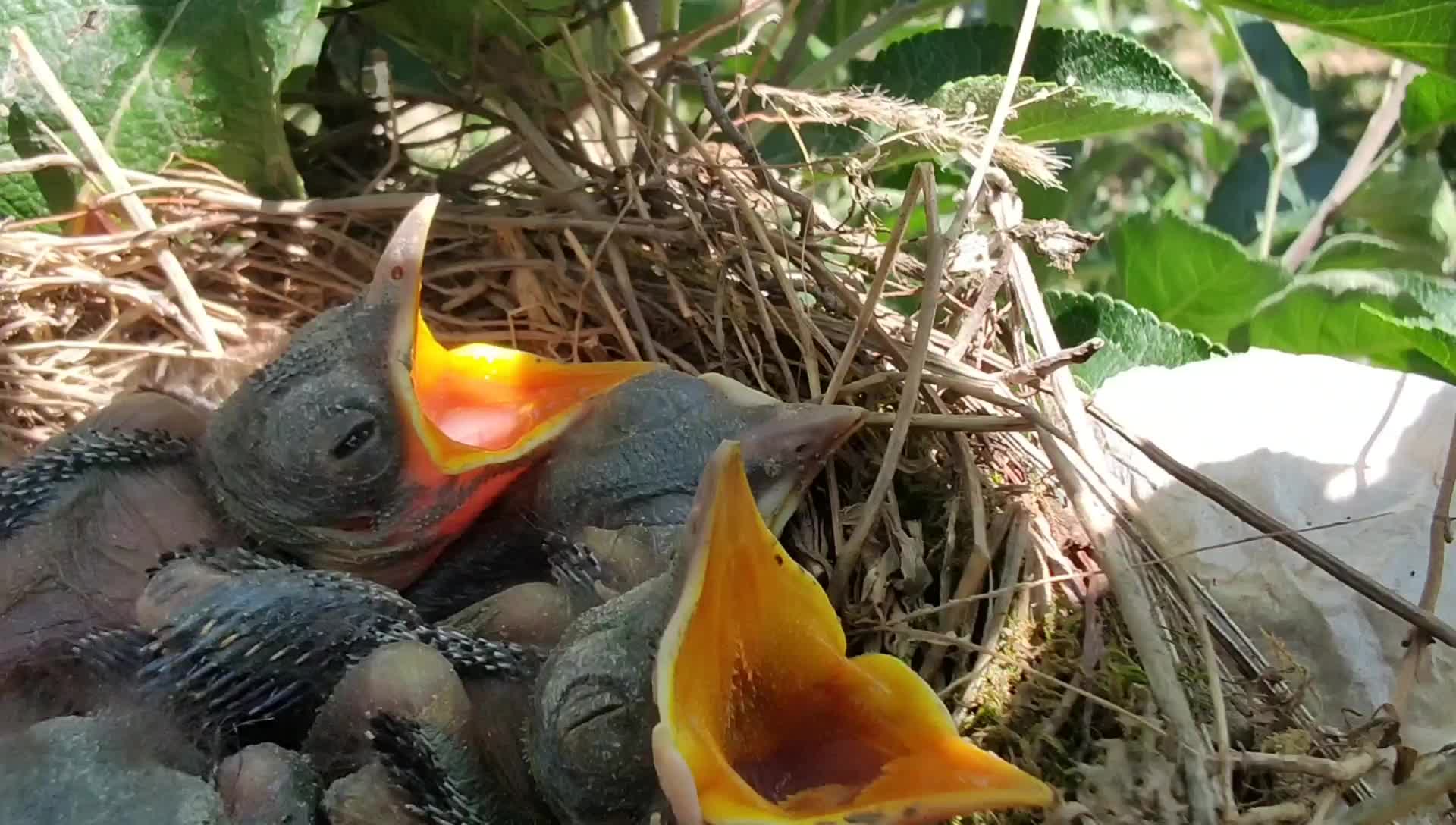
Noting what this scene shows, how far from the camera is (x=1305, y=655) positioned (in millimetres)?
808

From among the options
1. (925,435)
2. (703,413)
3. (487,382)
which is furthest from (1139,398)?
(487,382)

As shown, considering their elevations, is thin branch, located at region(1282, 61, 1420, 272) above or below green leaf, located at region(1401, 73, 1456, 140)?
below

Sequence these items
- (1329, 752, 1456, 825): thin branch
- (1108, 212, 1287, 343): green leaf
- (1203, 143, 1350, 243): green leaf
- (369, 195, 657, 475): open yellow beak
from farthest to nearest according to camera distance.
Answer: (1203, 143, 1350, 243): green leaf < (1108, 212, 1287, 343): green leaf < (369, 195, 657, 475): open yellow beak < (1329, 752, 1456, 825): thin branch

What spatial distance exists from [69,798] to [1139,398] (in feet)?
2.68

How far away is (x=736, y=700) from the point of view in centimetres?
59

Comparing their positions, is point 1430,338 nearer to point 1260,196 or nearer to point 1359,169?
point 1359,169

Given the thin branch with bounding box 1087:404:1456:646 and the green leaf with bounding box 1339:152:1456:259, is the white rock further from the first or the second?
the green leaf with bounding box 1339:152:1456:259

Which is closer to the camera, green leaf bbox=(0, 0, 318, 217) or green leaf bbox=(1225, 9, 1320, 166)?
green leaf bbox=(0, 0, 318, 217)

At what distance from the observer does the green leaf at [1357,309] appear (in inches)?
47.0

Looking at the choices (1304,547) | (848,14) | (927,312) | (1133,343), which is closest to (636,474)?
(927,312)

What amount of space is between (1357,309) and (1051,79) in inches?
15.5

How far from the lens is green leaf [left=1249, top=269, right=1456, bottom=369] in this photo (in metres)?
1.19

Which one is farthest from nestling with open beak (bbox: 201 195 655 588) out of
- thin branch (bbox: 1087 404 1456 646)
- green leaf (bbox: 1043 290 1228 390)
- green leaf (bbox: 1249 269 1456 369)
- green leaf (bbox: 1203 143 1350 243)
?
green leaf (bbox: 1203 143 1350 243)

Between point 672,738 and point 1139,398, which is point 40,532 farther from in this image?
point 1139,398
